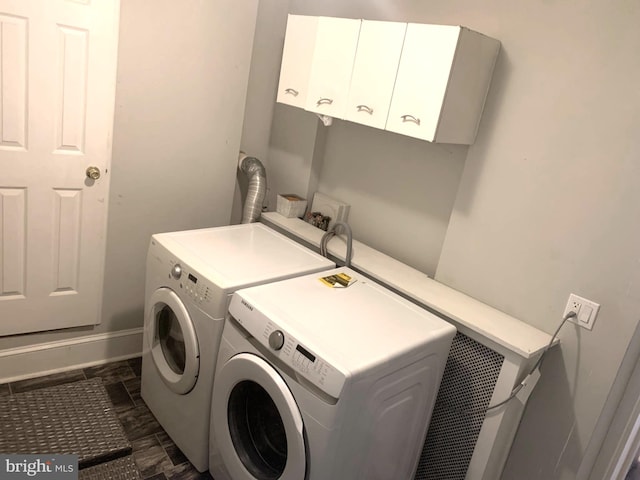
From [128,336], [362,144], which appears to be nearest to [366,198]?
[362,144]

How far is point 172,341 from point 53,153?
0.96 meters

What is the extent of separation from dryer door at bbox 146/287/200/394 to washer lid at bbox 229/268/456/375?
0.30 meters

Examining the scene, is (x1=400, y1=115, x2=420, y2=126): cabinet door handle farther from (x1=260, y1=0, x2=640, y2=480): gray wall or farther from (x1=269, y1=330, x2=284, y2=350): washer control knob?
(x1=269, y1=330, x2=284, y2=350): washer control knob

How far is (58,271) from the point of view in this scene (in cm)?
220

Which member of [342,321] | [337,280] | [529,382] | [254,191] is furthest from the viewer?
[254,191]

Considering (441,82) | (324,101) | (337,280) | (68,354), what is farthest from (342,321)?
(68,354)

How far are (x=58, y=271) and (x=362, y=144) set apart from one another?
1.60 m

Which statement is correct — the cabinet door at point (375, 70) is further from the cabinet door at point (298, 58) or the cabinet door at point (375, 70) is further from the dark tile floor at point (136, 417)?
the dark tile floor at point (136, 417)

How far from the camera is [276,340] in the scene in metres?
1.46

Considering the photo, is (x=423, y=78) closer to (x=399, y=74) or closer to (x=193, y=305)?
(x=399, y=74)

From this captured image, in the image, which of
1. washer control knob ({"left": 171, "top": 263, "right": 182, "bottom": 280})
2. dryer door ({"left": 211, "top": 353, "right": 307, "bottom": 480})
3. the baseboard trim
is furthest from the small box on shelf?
dryer door ({"left": 211, "top": 353, "right": 307, "bottom": 480})

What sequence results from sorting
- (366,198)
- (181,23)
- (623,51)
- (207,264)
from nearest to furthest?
(623,51), (207,264), (181,23), (366,198)

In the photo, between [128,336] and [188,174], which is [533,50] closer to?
[188,174]

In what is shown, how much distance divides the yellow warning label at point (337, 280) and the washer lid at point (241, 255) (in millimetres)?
116
